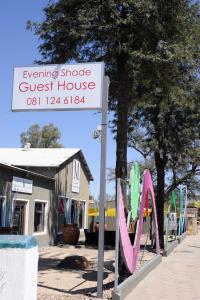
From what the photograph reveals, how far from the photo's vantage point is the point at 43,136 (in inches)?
3088

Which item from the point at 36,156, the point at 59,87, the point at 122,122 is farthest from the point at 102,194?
the point at 36,156

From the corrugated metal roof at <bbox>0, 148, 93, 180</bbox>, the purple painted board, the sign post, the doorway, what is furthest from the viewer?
the corrugated metal roof at <bbox>0, 148, 93, 180</bbox>

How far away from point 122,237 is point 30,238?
464 centimetres

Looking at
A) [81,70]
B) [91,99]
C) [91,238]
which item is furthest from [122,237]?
[91,238]

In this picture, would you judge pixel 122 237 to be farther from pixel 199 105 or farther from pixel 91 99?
pixel 199 105

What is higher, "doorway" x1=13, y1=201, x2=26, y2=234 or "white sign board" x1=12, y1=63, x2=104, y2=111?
"white sign board" x1=12, y1=63, x2=104, y2=111

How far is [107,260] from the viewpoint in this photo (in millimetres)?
17438

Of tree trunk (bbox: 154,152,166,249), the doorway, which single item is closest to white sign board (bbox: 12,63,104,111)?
the doorway

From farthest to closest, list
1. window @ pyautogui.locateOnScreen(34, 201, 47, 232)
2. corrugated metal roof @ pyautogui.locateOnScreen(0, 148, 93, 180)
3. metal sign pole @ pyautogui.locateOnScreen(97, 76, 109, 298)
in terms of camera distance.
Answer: corrugated metal roof @ pyautogui.locateOnScreen(0, 148, 93, 180) → window @ pyautogui.locateOnScreen(34, 201, 47, 232) → metal sign pole @ pyautogui.locateOnScreen(97, 76, 109, 298)

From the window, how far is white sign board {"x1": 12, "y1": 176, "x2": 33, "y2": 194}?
72.6 inches

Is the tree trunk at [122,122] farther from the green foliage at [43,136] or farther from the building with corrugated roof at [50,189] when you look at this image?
the green foliage at [43,136]

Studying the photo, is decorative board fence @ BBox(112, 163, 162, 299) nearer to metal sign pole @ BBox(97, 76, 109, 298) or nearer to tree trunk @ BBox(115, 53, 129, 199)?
Answer: metal sign pole @ BBox(97, 76, 109, 298)

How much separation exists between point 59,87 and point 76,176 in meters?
19.8

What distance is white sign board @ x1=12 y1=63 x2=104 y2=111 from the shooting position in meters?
10.3
